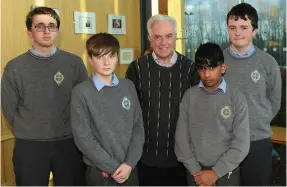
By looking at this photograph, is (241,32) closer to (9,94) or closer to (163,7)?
(9,94)

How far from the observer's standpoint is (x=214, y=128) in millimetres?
1764

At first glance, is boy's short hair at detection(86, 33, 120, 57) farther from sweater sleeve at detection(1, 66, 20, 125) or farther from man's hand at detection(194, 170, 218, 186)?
man's hand at detection(194, 170, 218, 186)

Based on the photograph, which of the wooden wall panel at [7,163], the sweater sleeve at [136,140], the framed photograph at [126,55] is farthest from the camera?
the framed photograph at [126,55]

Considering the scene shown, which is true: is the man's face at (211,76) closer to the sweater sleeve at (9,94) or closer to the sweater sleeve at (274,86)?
the sweater sleeve at (274,86)

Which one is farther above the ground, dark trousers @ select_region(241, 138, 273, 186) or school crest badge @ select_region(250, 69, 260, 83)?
school crest badge @ select_region(250, 69, 260, 83)

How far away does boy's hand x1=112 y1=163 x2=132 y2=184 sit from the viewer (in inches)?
68.6

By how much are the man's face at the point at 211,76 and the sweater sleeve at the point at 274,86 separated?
1.11 ft

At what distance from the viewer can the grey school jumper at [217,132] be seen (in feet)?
5.73

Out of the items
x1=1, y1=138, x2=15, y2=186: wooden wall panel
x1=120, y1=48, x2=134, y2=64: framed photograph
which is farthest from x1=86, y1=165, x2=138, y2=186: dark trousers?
x1=120, y1=48, x2=134, y2=64: framed photograph

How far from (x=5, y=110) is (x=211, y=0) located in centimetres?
226

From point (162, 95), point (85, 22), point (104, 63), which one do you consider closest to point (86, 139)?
point (104, 63)

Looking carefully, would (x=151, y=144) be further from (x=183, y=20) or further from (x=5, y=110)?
(x=183, y=20)

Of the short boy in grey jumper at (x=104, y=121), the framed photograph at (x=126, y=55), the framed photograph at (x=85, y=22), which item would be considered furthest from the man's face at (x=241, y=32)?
the framed photograph at (x=126, y=55)

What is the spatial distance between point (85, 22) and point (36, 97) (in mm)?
1576
